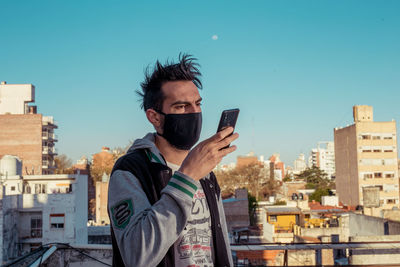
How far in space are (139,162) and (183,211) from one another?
320 mm

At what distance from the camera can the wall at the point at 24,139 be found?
127 feet

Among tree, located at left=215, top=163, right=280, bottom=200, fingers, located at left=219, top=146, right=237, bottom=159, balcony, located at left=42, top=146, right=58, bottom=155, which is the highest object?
balcony, located at left=42, top=146, right=58, bottom=155

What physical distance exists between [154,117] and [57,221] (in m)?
21.6

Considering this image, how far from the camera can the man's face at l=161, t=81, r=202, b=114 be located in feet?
5.57

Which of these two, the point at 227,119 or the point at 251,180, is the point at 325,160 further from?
the point at 227,119

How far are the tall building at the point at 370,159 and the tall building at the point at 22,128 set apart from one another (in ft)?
112

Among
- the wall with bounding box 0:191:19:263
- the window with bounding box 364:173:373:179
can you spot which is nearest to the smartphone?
the wall with bounding box 0:191:19:263

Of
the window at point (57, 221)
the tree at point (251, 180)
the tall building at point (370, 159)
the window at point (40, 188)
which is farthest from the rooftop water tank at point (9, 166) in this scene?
the tall building at point (370, 159)

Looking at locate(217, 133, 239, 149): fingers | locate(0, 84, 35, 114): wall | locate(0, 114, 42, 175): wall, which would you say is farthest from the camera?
locate(0, 84, 35, 114): wall

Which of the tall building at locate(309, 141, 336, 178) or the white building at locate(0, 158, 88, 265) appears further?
the tall building at locate(309, 141, 336, 178)

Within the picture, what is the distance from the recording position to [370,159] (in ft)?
152

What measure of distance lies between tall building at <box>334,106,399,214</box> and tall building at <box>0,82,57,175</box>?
112 feet

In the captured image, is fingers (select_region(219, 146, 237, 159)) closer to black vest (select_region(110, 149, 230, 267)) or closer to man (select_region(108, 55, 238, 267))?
man (select_region(108, 55, 238, 267))

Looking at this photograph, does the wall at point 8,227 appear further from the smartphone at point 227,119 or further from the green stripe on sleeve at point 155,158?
the smartphone at point 227,119
